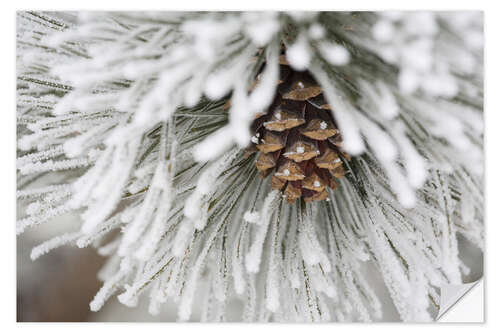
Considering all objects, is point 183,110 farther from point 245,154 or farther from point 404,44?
point 404,44

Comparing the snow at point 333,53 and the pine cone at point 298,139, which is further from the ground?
the snow at point 333,53

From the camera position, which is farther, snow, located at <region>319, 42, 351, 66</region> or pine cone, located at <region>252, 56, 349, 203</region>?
pine cone, located at <region>252, 56, 349, 203</region>

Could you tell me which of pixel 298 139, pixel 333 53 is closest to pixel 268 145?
pixel 298 139

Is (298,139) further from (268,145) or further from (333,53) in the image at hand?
(333,53)

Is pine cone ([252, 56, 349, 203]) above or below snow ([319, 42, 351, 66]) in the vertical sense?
below

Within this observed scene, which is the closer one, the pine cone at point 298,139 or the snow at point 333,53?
the snow at point 333,53

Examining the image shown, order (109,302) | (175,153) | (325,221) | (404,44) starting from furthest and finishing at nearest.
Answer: (109,302) < (325,221) < (175,153) < (404,44)
